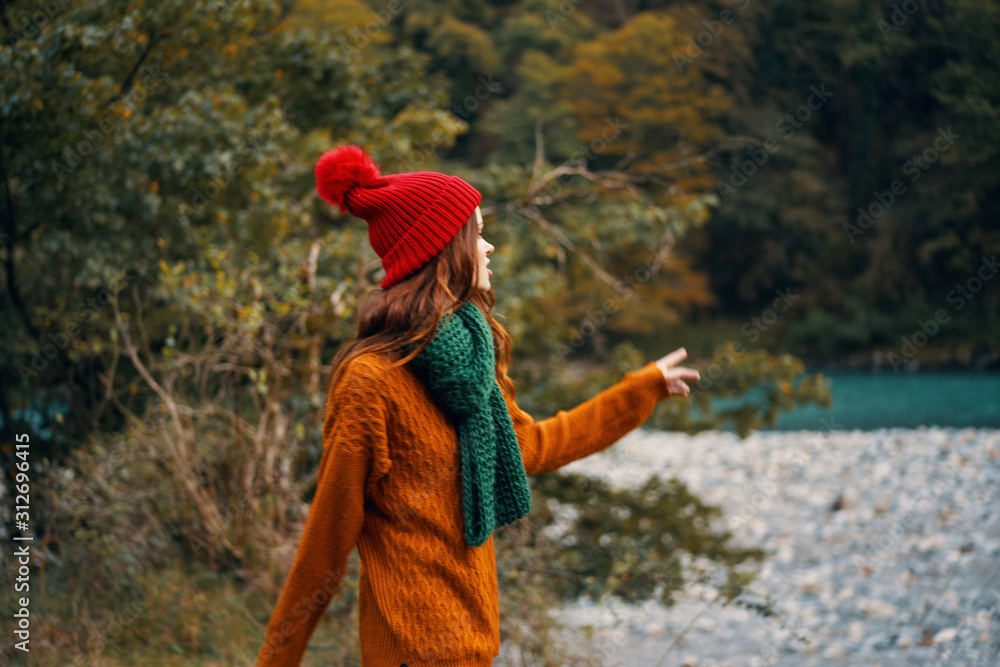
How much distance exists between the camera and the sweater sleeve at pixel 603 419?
1.78 m

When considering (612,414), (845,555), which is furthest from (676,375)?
(845,555)

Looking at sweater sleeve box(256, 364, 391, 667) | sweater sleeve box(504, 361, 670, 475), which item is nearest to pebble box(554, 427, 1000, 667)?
sweater sleeve box(504, 361, 670, 475)

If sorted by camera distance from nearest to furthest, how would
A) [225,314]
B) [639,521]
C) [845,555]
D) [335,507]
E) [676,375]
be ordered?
[335,507]
[676,375]
[225,314]
[639,521]
[845,555]

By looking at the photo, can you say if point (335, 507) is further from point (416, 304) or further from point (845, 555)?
point (845, 555)

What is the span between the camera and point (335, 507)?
4.58 ft

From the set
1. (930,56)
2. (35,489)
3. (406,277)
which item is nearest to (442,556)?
(406,277)

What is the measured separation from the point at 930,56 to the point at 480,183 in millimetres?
22785

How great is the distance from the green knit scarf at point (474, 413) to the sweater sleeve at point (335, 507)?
0.41 feet

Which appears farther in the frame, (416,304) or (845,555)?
(845,555)

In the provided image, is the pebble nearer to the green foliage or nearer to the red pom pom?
the green foliage

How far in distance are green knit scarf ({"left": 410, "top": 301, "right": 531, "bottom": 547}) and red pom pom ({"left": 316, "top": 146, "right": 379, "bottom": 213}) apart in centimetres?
32

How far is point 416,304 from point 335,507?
1.31 feet

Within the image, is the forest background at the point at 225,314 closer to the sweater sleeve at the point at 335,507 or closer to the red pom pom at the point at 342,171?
the sweater sleeve at the point at 335,507

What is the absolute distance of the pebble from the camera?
4445 millimetres
